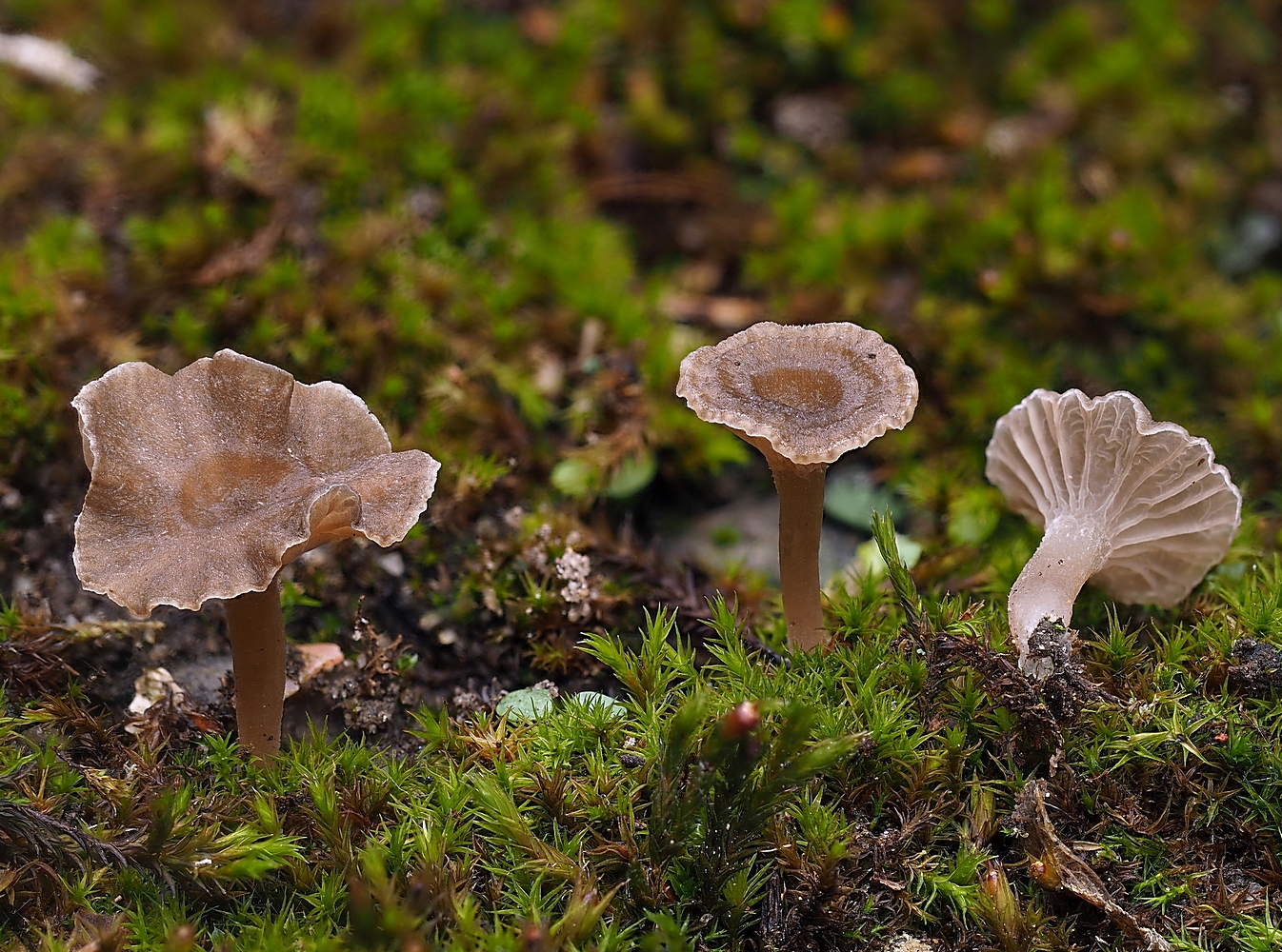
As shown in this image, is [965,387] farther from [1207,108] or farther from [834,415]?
[1207,108]

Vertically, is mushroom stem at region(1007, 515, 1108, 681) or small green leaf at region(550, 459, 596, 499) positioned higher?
mushroom stem at region(1007, 515, 1108, 681)

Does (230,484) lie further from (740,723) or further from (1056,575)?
(1056,575)

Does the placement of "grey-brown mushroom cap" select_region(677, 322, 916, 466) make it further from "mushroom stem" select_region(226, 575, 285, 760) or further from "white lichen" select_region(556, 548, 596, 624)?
"mushroom stem" select_region(226, 575, 285, 760)

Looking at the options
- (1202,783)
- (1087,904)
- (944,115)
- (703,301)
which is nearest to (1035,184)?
(944,115)

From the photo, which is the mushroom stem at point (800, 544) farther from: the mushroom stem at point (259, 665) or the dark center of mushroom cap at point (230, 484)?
the mushroom stem at point (259, 665)

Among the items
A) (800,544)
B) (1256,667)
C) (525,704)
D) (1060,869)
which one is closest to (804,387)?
(800,544)

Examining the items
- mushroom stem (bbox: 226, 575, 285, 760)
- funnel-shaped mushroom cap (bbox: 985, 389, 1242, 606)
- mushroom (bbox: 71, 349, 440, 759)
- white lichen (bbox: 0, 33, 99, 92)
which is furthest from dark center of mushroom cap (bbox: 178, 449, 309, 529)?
white lichen (bbox: 0, 33, 99, 92)
